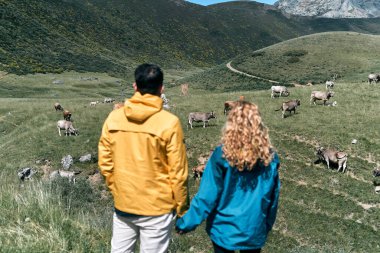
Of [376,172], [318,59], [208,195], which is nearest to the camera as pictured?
[208,195]

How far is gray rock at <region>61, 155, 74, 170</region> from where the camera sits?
22.7 m

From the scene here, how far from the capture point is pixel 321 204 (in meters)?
17.8

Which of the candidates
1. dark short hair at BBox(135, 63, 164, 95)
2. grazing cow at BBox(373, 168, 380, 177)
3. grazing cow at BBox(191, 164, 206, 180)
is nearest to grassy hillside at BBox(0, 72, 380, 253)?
grazing cow at BBox(373, 168, 380, 177)

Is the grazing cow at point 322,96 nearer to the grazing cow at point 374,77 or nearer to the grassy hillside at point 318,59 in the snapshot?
the grazing cow at point 374,77

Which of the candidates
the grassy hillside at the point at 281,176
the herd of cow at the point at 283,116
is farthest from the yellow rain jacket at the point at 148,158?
the herd of cow at the point at 283,116

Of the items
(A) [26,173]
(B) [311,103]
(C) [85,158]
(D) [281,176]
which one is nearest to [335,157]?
(D) [281,176]

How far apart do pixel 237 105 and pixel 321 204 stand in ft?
46.5

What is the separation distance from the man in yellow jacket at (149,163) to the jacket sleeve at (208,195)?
0.37 meters

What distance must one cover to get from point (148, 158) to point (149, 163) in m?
0.08

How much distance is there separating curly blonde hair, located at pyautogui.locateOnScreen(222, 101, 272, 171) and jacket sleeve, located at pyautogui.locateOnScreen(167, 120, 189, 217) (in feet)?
2.27

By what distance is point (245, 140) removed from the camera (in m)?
5.32

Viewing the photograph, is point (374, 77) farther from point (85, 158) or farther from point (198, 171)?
point (85, 158)

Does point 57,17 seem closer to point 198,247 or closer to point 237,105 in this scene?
point 198,247

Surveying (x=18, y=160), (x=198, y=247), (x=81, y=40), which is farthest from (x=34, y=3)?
(x=198, y=247)
